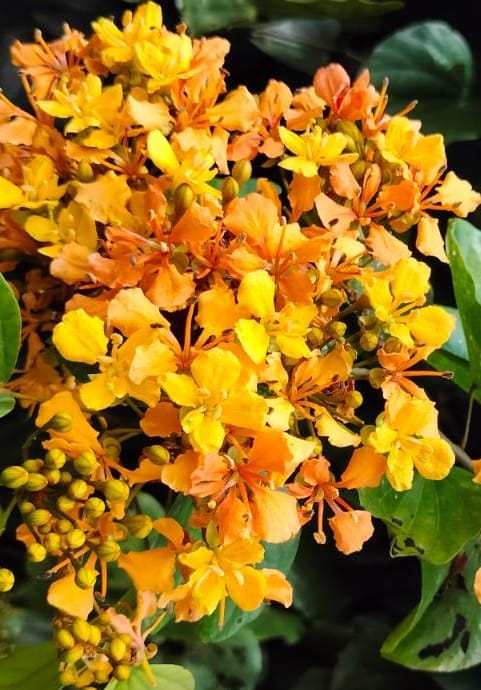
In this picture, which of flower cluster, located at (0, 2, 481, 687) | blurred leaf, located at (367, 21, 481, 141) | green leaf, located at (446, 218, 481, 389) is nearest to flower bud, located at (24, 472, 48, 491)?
flower cluster, located at (0, 2, 481, 687)

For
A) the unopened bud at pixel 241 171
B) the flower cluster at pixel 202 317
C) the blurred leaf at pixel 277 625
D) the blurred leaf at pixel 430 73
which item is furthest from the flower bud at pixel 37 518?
the blurred leaf at pixel 430 73

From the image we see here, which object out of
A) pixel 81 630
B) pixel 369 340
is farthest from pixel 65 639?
pixel 369 340

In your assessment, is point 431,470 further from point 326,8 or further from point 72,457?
point 326,8

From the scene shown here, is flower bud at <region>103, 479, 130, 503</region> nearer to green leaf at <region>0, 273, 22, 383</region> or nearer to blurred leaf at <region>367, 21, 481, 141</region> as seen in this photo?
green leaf at <region>0, 273, 22, 383</region>

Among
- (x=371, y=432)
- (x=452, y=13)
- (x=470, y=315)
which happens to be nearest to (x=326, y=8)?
(x=452, y=13)

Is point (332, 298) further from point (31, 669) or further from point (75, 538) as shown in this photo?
point (31, 669)

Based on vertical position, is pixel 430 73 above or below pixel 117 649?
above

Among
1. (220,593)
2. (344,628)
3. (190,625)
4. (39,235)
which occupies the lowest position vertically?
(344,628)
